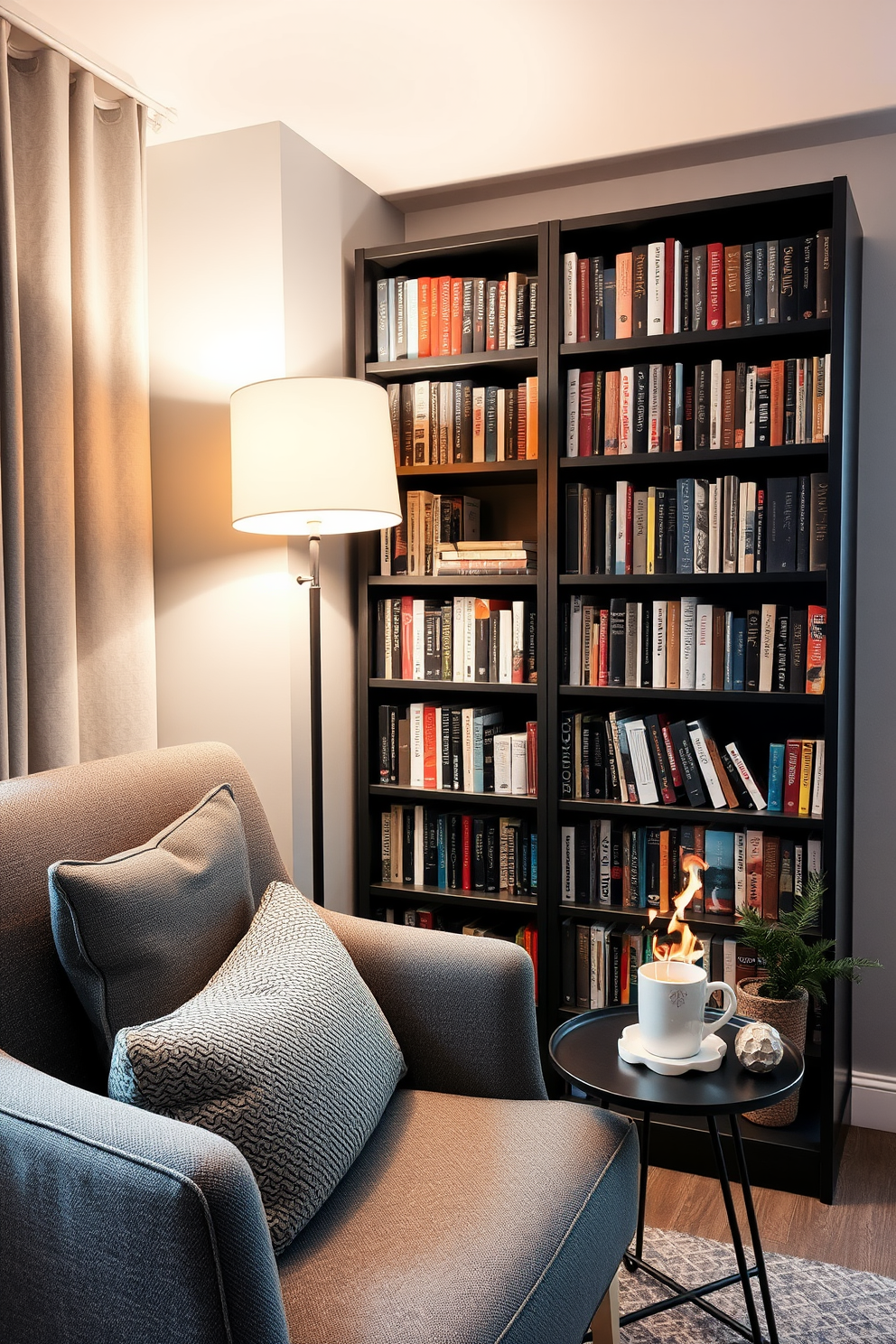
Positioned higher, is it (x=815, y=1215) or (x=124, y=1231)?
(x=124, y=1231)

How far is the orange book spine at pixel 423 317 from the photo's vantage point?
264 centimetres

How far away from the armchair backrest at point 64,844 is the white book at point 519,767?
0.87 metres

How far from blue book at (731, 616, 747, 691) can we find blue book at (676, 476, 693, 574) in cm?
16

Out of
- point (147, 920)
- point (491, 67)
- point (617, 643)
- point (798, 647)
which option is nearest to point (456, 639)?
point (617, 643)

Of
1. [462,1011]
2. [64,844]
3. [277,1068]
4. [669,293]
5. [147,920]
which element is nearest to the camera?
[277,1068]

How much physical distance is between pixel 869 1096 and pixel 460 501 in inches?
72.1

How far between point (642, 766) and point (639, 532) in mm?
549

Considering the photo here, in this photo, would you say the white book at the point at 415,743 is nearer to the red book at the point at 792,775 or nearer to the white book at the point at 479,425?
the white book at the point at 479,425

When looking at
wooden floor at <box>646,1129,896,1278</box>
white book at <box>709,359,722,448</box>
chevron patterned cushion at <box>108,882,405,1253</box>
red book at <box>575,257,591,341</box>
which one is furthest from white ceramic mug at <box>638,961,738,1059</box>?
red book at <box>575,257,591,341</box>

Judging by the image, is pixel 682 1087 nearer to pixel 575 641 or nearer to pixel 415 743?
pixel 575 641

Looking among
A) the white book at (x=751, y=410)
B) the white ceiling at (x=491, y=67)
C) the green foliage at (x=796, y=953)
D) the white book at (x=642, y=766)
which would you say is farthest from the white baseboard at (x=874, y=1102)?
the white ceiling at (x=491, y=67)

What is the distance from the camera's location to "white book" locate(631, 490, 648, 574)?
2455mm

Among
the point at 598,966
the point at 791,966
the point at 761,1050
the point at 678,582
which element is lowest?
the point at 598,966

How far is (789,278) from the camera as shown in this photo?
2.30 meters
